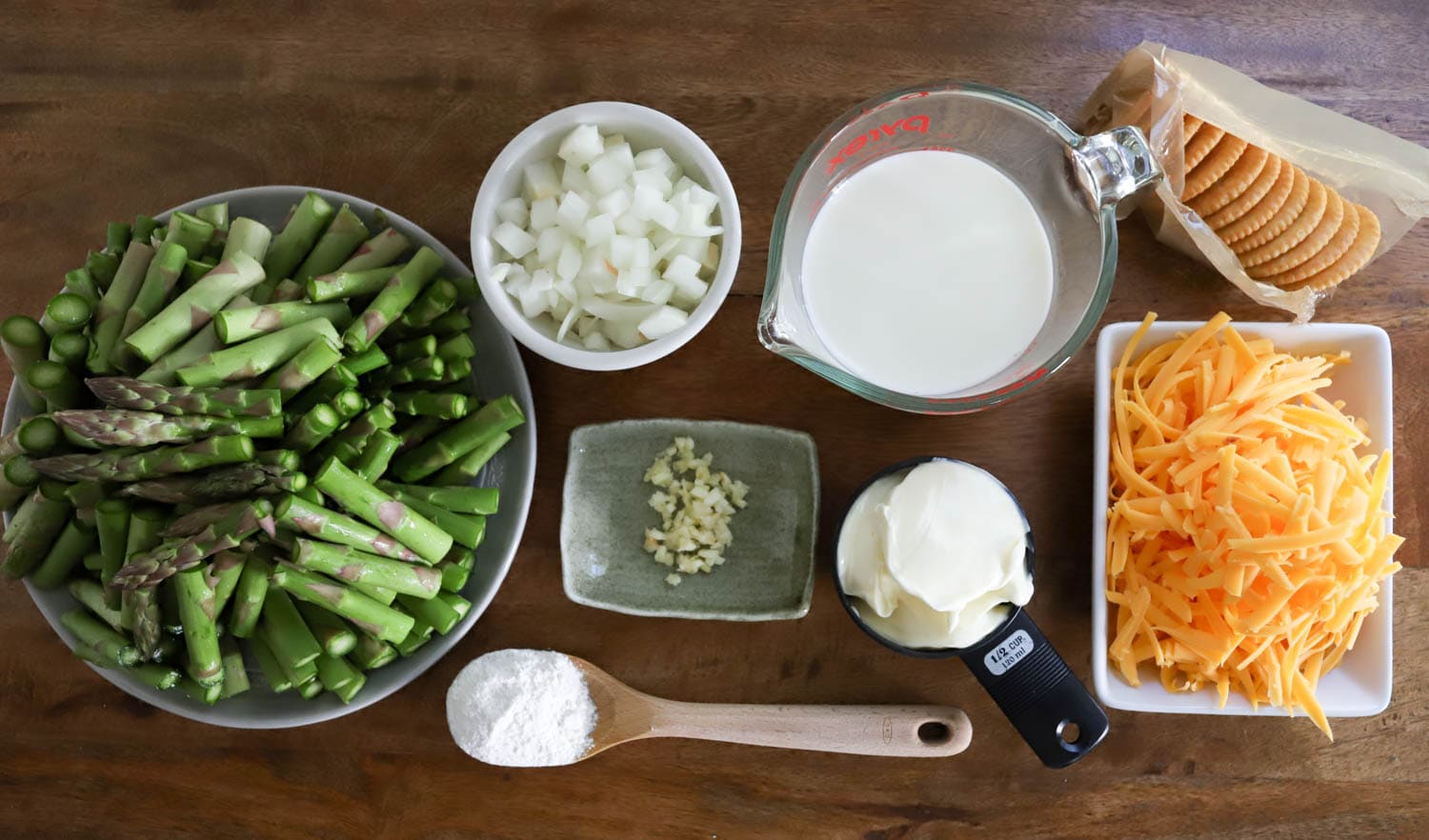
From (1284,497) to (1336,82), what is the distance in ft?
2.32

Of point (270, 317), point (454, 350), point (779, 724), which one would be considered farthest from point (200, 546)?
point (779, 724)

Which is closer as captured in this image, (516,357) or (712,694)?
(516,357)

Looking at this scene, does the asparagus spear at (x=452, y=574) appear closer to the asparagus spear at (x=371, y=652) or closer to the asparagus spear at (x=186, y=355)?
the asparagus spear at (x=371, y=652)

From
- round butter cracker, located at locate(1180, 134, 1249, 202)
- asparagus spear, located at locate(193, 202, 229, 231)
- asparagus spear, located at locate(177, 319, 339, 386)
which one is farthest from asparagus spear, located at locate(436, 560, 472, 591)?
round butter cracker, located at locate(1180, 134, 1249, 202)

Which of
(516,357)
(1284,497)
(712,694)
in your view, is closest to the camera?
(1284,497)

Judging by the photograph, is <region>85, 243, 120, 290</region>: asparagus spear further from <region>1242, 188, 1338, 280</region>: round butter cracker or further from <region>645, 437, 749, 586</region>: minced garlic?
<region>1242, 188, 1338, 280</region>: round butter cracker

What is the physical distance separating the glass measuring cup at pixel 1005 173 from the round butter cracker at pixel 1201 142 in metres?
0.12

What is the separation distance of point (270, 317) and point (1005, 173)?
992 millimetres

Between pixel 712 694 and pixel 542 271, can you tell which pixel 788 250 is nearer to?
pixel 542 271

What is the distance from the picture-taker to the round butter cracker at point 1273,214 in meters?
1.34

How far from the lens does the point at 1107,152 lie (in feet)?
4.13

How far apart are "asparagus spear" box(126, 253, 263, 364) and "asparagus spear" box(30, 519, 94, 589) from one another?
0.89 ft

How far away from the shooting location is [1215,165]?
1349 millimetres

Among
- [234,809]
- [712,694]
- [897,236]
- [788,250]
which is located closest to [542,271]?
[788,250]
